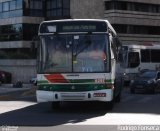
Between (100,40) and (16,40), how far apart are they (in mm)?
50778

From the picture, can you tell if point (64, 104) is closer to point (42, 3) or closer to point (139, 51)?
point (139, 51)

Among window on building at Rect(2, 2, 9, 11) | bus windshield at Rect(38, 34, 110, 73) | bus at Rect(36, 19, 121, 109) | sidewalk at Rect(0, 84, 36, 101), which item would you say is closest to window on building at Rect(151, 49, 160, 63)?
sidewalk at Rect(0, 84, 36, 101)

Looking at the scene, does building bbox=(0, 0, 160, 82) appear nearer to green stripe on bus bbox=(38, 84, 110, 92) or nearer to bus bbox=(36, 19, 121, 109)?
bus bbox=(36, 19, 121, 109)

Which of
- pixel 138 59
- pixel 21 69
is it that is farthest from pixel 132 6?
pixel 138 59

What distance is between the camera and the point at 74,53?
19.0 m

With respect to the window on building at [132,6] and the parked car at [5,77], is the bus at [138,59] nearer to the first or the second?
the parked car at [5,77]

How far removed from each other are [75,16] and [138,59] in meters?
24.9

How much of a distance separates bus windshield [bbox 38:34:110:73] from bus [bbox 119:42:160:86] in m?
21.8

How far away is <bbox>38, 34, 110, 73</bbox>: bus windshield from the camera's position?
18875 mm

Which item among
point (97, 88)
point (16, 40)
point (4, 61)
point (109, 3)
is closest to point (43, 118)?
point (97, 88)

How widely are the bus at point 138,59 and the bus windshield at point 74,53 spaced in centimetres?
2182

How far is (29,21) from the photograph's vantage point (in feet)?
224

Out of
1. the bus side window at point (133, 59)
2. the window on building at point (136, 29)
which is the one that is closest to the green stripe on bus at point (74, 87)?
the bus side window at point (133, 59)

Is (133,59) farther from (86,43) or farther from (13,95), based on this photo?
(86,43)
